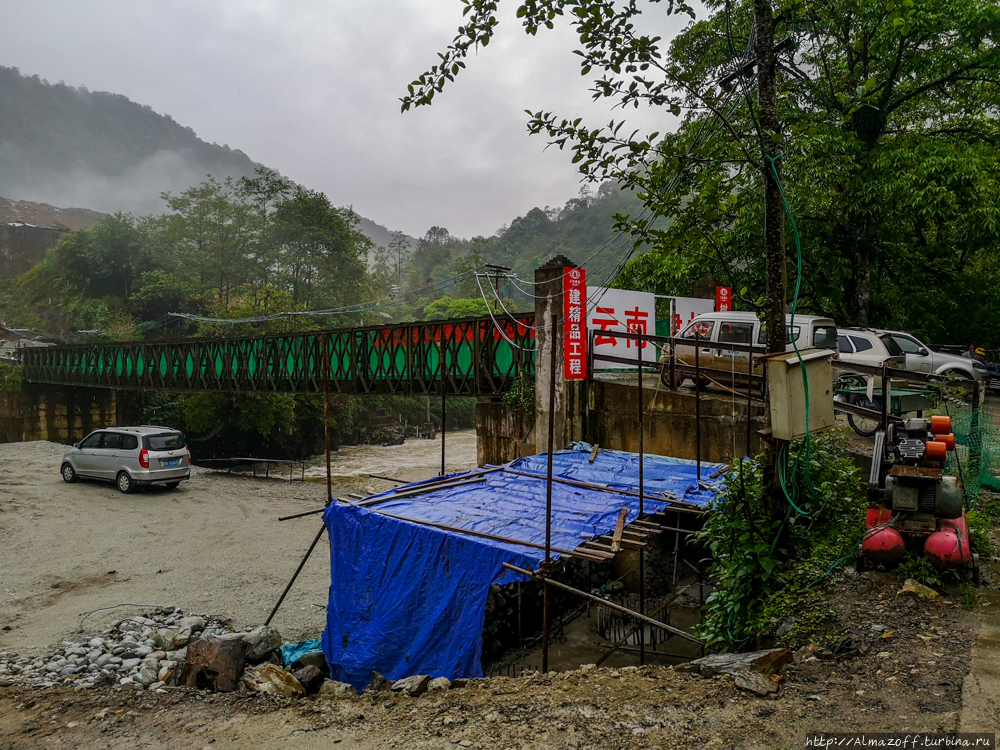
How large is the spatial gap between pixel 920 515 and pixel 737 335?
7.48 meters

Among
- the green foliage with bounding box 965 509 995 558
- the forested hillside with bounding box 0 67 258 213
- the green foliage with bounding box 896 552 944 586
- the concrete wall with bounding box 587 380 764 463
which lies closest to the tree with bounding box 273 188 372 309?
the concrete wall with bounding box 587 380 764 463

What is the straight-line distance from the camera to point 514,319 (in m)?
12.5

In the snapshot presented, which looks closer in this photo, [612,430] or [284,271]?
[612,430]

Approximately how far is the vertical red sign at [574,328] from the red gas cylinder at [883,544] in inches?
259

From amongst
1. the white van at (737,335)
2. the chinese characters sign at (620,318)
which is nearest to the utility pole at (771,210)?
the white van at (737,335)

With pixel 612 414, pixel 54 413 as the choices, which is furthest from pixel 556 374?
pixel 54 413

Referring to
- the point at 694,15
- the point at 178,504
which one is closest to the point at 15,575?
the point at 178,504

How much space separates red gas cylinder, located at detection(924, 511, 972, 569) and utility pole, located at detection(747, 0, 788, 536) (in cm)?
107

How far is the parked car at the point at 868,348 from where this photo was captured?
11328 mm

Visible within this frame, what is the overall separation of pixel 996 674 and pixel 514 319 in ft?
32.6

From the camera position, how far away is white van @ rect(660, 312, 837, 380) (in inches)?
414

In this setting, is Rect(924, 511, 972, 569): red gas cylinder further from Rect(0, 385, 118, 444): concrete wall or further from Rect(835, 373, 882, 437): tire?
Rect(0, 385, 118, 444): concrete wall

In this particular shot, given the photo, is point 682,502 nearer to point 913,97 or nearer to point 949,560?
point 949,560

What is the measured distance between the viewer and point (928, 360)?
12.4m
